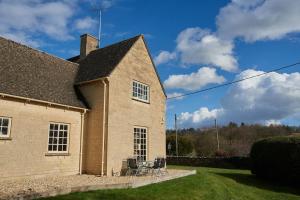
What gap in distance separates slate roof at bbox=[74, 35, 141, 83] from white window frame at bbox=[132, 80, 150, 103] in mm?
2085

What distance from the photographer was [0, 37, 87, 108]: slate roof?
15312 mm

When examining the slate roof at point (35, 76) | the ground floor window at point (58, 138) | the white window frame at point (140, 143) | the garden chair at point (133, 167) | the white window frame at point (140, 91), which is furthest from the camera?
the white window frame at point (140, 91)

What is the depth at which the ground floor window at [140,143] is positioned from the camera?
2012cm

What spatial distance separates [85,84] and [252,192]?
1227cm

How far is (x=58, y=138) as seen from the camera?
1659cm

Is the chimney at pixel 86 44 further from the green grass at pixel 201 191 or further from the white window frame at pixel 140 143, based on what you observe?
the green grass at pixel 201 191

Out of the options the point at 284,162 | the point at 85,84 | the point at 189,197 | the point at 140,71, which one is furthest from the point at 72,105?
the point at 284,162

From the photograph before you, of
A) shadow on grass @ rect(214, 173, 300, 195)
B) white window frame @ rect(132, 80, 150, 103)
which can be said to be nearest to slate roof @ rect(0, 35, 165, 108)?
white window frame @ rect(132, 80, 150, 103)

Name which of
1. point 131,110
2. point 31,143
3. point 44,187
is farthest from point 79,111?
point 44,187

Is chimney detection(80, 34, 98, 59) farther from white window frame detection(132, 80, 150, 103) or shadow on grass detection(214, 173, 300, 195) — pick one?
shadow on grass detection(214, 173, 300, 195)

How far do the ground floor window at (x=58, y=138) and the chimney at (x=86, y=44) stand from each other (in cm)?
843

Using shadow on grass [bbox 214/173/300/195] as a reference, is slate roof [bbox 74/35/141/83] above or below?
above

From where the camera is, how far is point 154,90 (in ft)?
74.8

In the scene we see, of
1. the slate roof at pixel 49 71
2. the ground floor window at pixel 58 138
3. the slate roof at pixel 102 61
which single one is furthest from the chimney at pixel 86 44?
the ground floor window at pixel 58 138
